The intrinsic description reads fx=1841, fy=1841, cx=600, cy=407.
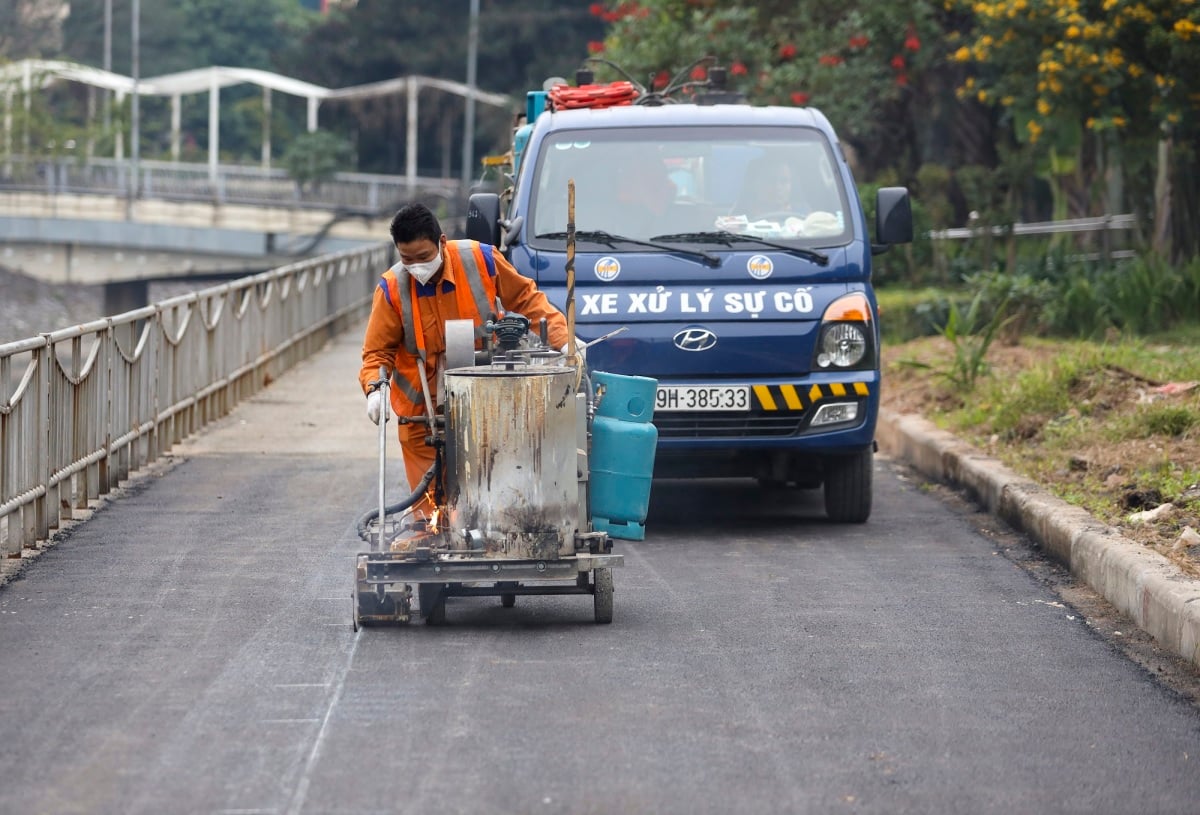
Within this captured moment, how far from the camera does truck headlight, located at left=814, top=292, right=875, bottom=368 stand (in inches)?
375

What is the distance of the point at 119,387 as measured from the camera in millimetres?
11305

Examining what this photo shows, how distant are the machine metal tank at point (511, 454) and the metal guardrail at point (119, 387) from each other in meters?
2.75

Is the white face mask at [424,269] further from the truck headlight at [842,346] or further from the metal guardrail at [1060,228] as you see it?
the metal guardrail at [1060,228]

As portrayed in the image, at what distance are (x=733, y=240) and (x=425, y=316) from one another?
9.39 ft

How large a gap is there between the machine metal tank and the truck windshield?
3057mm

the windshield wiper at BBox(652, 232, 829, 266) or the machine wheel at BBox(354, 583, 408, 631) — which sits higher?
the windshield wiper at BBox(652, 232, 829, 266)

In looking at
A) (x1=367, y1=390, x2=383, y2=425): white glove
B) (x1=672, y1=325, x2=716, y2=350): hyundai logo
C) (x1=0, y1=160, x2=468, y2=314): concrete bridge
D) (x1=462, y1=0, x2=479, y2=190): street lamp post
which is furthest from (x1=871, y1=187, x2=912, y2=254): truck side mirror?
(x1=462, y1=0, x2=479, y2=190): street lamp post

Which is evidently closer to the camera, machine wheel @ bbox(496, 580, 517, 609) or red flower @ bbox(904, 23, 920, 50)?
machine wheel @ bbox(496, 580, 517, 609)

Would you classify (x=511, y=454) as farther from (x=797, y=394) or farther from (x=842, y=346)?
(x=842, y=346)

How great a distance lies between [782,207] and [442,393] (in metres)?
3.53

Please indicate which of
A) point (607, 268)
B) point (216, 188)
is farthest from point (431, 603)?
point (216, 188)

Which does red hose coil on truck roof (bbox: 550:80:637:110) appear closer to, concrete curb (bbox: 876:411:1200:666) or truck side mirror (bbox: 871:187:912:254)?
truck side mirror (bbox: 871:187:912:254)

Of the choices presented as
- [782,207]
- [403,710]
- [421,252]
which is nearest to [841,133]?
[782,207]

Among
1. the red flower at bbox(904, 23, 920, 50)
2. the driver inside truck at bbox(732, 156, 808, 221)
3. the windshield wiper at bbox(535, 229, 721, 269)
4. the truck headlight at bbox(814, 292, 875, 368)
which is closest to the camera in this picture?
the truck headlight at bbox(814, 292, 875, 368)
